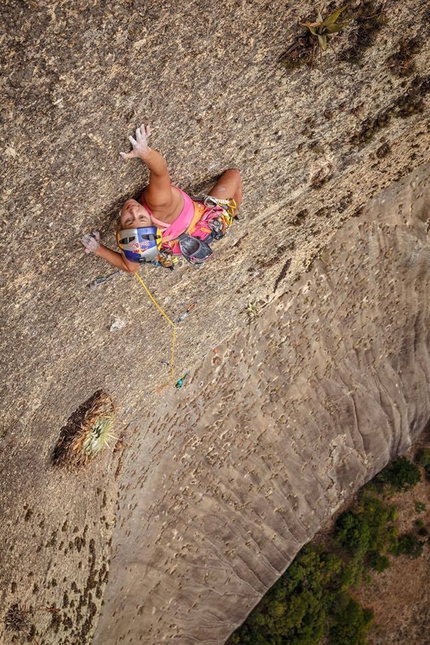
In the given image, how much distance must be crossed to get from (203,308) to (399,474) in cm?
524

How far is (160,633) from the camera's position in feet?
23.1

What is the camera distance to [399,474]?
930cm

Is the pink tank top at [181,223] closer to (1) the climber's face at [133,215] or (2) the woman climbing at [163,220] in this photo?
(2) the woman climbing at [163,220]

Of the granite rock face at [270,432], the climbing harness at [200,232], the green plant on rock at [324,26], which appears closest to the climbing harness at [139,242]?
the climbing harness at [200,232]

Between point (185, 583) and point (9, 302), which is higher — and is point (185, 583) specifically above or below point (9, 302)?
below

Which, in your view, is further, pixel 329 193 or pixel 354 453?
pixel 354 453

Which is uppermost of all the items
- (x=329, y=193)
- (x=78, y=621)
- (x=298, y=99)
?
(x=298, y=99)

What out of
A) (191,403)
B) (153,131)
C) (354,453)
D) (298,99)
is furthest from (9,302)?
(354,453)

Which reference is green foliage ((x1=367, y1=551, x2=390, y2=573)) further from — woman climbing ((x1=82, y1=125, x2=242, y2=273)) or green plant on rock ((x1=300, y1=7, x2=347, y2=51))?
green plant on rock ((x1=300, y1=7, x2=347, y2=51))

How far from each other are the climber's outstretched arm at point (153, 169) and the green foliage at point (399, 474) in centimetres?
700

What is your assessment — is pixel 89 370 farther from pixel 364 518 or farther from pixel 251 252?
pixel 364 518

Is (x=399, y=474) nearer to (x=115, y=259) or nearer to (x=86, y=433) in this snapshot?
A: (x=86, y=433)

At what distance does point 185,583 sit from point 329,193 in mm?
4797

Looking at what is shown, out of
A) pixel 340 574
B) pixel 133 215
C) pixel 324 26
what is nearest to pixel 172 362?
pixel 133 215
